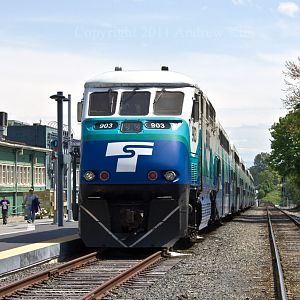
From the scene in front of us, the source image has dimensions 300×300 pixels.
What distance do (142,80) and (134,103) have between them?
57cm

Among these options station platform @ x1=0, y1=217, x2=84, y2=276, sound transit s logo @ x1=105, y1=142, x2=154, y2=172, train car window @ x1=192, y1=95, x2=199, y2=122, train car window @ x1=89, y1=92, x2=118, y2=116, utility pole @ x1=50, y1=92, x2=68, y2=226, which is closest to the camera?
station platform @ x1=0, y1=217, x2=84, y2=276

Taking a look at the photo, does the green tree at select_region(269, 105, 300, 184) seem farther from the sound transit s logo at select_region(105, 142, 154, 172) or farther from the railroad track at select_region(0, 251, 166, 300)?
the railroad track at select_region(0, 251, 166, 300)

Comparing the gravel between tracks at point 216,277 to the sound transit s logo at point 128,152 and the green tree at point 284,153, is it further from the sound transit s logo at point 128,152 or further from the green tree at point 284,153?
the green tree at point 284,153

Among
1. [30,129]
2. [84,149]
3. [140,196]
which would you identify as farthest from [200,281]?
[30,129]

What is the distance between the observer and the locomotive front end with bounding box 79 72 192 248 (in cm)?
1342

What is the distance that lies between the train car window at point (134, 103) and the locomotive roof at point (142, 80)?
24 centimetres

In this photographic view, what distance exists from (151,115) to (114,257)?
3.15 meters

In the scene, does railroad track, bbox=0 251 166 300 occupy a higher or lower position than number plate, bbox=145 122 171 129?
lower

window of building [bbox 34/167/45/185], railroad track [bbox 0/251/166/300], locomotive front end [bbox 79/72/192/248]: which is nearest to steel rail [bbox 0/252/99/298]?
railroad track [bbox 0/251/166/300]

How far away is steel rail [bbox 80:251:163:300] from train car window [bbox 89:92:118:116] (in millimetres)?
3171

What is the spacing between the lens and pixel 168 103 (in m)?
14.3

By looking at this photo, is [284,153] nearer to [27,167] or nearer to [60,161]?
[27,167]

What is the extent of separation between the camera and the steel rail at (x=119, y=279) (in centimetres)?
896

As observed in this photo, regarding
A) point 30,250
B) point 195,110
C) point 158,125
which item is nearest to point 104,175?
point 158,125
